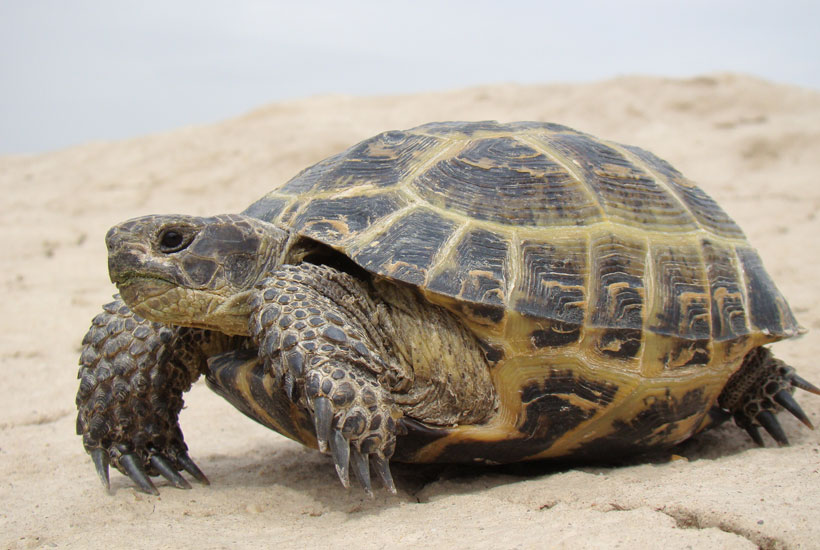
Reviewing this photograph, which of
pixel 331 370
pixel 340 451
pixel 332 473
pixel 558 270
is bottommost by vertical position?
pixel 332 473

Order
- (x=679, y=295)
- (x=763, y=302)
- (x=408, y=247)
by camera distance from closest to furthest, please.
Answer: (x=408, y=247)
(x=679, y=295)
(x=763, y=302)

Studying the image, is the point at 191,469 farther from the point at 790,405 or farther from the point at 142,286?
the point at 790,405

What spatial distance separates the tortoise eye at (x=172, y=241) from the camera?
8.05 feet

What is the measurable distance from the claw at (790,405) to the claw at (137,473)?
2.74 meters

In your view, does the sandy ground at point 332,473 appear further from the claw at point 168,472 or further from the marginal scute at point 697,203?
the marginal scute at point 697,203

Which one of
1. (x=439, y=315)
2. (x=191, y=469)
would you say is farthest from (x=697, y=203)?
(x=191, y=469)

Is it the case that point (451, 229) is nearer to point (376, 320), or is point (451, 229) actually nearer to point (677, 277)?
point (376, 320)

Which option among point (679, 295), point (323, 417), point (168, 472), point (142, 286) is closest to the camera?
point (323, 417)

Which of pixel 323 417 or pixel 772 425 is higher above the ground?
pixel 323 417

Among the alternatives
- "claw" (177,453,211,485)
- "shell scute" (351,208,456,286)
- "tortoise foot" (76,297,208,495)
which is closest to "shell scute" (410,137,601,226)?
"shell scute" (351,208,456,286)

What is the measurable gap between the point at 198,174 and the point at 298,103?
15.6 feet

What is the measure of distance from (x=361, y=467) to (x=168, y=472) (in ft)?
3.61

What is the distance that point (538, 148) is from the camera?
2.95 metres

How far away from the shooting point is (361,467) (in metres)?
2.15
